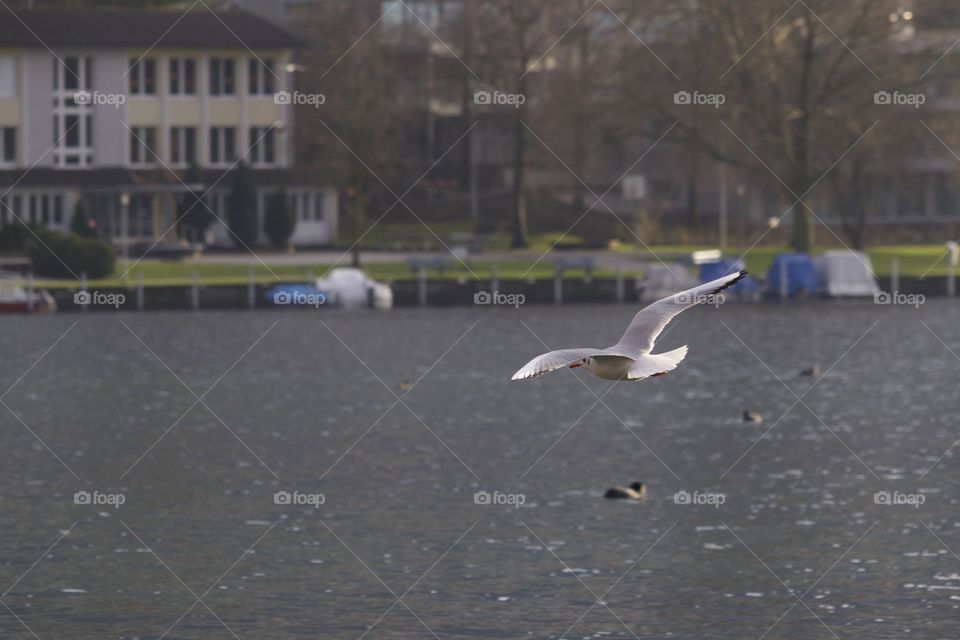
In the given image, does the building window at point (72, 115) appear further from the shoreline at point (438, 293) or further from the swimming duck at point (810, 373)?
the swimming duck at point (810, 373)

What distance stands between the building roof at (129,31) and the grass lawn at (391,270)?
1819 centimetres

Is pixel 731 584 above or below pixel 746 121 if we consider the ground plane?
below

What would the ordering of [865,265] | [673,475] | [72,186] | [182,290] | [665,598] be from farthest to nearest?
[72,186] → [865,265] → [182,290] → [673,475] → [665,598]

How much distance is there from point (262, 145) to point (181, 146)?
181 inches

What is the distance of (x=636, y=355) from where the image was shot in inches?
792

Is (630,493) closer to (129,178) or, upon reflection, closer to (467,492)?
(467,492)

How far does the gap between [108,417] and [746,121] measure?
4153 centimetres

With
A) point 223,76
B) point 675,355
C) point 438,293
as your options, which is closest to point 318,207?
point 223,76

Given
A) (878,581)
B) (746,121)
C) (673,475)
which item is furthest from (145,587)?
(746,121)

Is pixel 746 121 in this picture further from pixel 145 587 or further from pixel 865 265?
pixel 145 587

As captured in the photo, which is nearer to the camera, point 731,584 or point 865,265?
point 731,584

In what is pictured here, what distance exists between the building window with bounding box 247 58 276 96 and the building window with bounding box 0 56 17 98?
1143 centimetres

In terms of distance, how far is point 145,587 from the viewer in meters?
34.6

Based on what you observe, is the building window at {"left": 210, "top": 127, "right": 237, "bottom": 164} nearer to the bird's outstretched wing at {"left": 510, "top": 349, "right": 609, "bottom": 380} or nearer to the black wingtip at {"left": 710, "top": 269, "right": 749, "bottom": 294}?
the black wingtip at {"left": 710, "top": 269, "right": 749, "bottom": 294}
